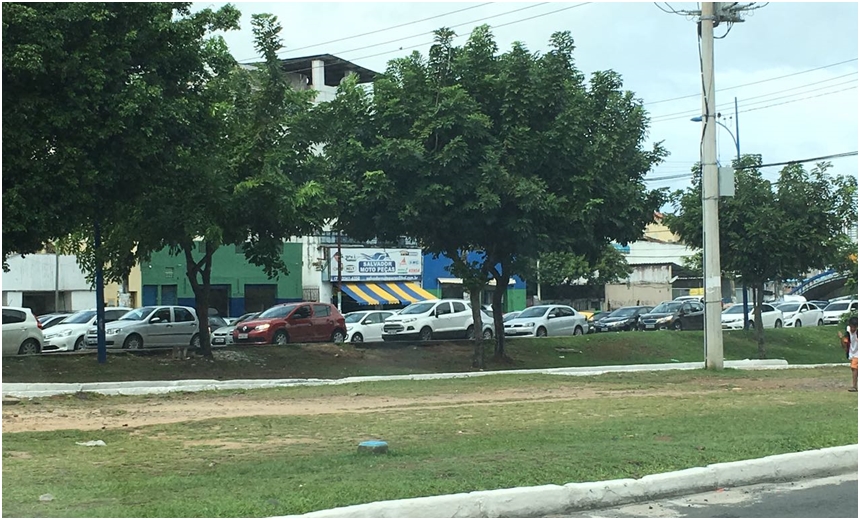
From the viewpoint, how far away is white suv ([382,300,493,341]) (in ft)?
115

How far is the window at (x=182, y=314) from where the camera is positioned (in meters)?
30.0

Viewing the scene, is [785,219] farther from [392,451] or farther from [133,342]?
[392,451]

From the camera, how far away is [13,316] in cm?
2598

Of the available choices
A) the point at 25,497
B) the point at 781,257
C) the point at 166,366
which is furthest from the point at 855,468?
the point at 781,257

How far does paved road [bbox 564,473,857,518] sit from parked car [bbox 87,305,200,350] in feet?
73.0

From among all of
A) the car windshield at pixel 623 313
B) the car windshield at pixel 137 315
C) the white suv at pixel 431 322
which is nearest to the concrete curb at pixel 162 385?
the car windshield at pixel 137 315

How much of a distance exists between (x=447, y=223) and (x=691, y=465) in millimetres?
16077

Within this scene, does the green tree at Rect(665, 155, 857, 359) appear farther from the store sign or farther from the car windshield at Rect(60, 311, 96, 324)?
the store sign

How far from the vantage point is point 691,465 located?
946 cm

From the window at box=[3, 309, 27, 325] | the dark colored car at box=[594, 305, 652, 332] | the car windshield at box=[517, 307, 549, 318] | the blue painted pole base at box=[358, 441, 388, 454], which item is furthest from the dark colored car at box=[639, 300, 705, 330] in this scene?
the blue painted pole base at box=[358, 441, 388, 454]

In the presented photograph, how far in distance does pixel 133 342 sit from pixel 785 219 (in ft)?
68.8

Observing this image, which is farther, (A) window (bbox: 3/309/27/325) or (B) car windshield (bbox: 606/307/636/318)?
(B) car windshield (bbox: 606/307/636/318)

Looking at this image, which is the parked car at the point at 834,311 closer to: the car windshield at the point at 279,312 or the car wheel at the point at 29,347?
the car windshield at the point at 279,312

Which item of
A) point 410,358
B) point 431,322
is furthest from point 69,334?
point 431,322
